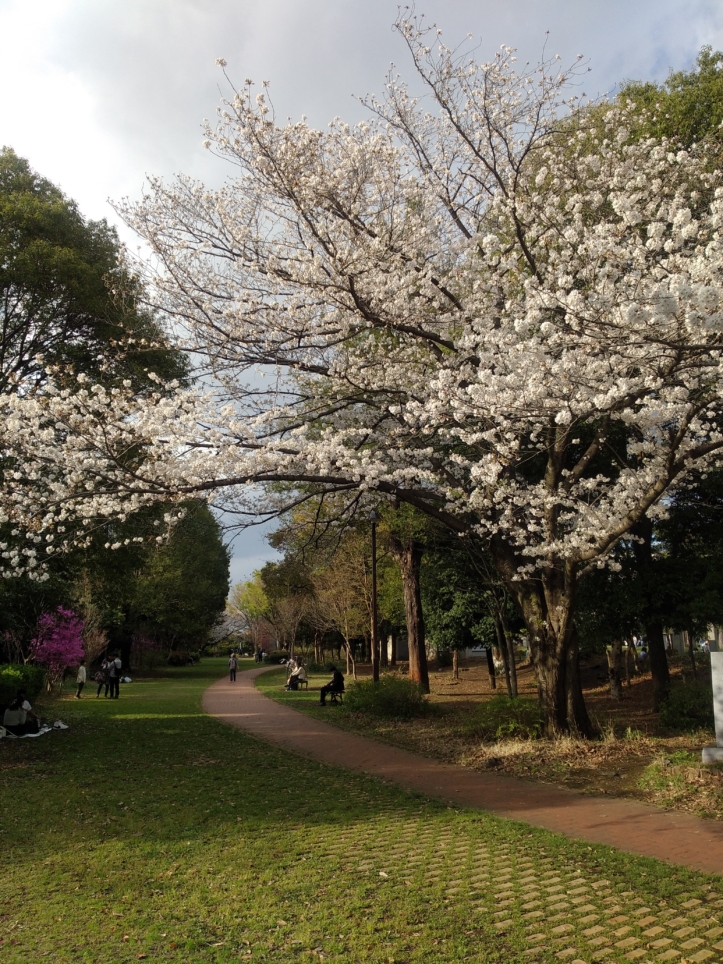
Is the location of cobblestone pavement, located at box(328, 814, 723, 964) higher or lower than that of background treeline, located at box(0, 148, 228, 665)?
lower

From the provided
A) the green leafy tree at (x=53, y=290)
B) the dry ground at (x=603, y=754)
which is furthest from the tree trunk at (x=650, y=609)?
the green leafy tree at (x=53, y=290)

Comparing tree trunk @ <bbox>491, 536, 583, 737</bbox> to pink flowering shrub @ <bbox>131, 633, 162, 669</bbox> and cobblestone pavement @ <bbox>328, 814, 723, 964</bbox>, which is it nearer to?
cobblestone pavement @ <bbox>328, 814, 723, 964</bbox>

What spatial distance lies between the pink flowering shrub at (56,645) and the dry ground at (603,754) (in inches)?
404

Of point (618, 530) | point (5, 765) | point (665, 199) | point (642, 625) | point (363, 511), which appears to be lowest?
point (5, 765)

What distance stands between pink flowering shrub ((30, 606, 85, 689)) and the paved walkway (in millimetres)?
9841

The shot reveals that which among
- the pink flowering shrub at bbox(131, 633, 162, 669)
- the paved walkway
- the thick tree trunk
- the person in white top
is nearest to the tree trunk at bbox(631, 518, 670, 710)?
the thick tree trunk

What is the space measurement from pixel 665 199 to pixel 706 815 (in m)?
7.40

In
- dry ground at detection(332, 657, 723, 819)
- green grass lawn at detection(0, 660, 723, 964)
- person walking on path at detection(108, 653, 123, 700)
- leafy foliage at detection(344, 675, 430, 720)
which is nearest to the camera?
green grass lawn at detection(0, 660, 723, 964)

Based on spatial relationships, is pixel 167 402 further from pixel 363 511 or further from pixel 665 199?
pixel 665 199

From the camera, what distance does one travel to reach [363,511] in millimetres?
13703

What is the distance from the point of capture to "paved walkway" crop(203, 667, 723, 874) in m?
6.18

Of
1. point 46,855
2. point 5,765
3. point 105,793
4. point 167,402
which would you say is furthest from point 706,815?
point 5,765

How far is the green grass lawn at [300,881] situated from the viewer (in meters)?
4.28

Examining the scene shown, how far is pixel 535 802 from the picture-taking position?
788 cm
